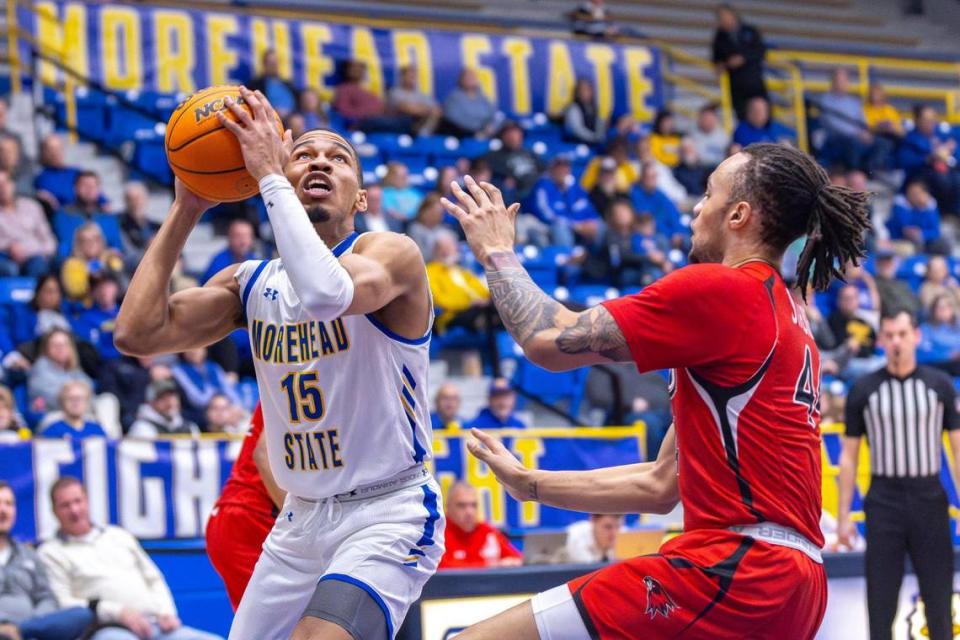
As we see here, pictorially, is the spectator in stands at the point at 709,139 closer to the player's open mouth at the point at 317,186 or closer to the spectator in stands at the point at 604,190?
the spectator in stands at the point at 604,190

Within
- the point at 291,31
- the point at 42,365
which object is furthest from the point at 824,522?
the point at 291,31

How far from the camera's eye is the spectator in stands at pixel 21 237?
11734 millimetres

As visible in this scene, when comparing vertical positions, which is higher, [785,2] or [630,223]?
[785,2]

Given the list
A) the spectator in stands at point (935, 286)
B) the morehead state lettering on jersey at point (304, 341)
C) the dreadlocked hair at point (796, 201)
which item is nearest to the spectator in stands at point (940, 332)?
the spectator in stands at point (935, 286)

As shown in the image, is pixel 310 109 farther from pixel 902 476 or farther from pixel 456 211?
pixel 456 211

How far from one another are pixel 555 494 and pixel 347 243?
1.11 m

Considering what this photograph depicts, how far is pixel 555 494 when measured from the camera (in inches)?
171

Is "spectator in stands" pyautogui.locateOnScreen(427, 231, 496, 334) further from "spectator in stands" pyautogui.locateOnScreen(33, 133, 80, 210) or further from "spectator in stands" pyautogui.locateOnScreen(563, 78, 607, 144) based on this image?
"spectator in stands" pyautogui.locateOnScreen(563, 78, 607, 144)

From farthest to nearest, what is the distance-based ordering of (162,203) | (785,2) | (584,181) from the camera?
(785,2)
(584,181)
(162,203)

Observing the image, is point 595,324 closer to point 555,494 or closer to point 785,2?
point 555,494

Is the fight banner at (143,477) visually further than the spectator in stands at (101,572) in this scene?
Yes

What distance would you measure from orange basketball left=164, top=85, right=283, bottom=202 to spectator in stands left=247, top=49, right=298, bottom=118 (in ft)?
32.7

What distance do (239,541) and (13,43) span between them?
10.8m

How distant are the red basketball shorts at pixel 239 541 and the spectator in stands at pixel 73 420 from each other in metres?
4.62
